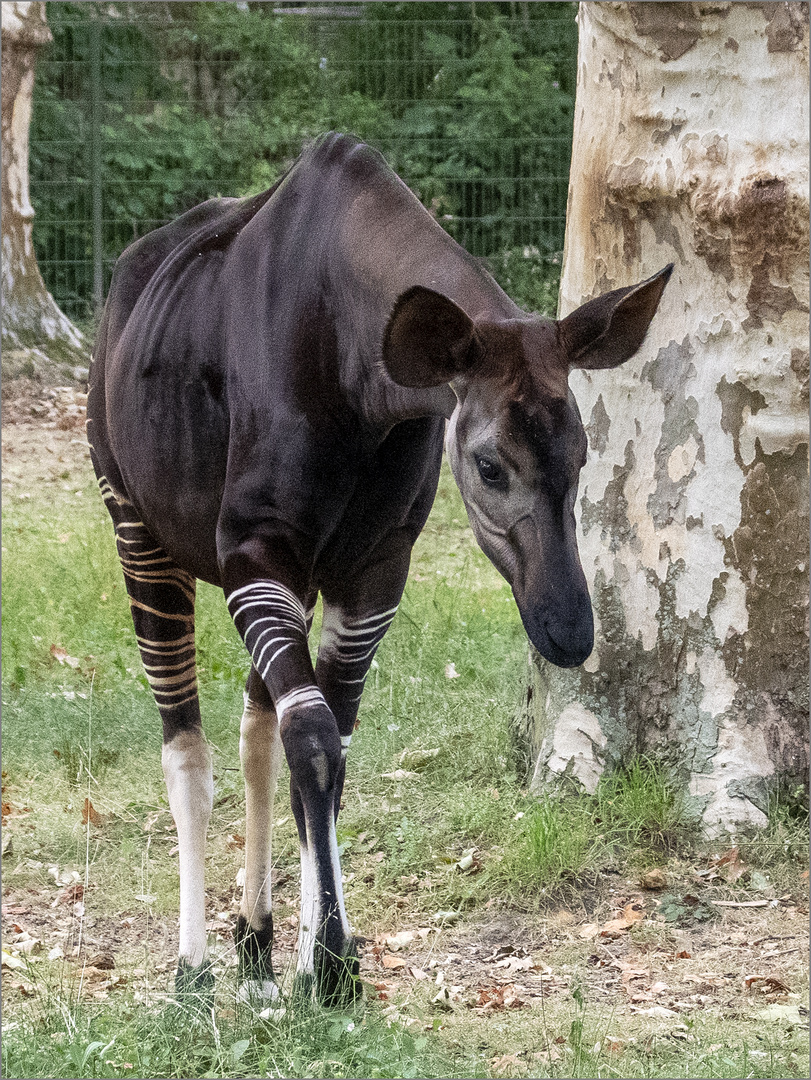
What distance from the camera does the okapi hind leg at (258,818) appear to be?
2.95 meters

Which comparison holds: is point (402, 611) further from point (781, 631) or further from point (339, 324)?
point (339, 324)

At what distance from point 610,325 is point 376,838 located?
222cm

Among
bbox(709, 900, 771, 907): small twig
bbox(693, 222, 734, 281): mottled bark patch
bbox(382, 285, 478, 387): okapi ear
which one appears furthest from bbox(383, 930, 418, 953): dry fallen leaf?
bbox(693, 222, 734, 281): mottled bark patch

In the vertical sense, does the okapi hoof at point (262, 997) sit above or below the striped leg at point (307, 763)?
below

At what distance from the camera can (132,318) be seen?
119 inches

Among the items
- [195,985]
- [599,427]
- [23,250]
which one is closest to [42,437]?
[23,250]

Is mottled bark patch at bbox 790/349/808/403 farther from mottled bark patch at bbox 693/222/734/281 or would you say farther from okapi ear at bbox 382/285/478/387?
okapi ear at bbox 382/285/478/387

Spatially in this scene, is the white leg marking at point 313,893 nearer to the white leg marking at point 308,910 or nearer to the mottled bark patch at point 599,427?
the white leg marking at point 308,910

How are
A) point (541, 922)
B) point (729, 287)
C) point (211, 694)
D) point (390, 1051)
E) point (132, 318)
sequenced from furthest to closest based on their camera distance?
point (211, 694), point (729, 287), point (541, 922), point (132, 318), point (390, 1051)

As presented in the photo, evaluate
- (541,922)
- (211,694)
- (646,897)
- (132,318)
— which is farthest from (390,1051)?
(211,694)

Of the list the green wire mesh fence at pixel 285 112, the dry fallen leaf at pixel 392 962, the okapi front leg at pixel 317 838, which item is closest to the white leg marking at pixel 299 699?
the okapi front leg at pixel 317 838

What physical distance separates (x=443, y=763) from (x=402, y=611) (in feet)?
3.00

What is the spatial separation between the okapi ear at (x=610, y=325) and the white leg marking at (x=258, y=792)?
1.24 m

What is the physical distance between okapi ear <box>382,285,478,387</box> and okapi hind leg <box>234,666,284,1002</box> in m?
1.03
